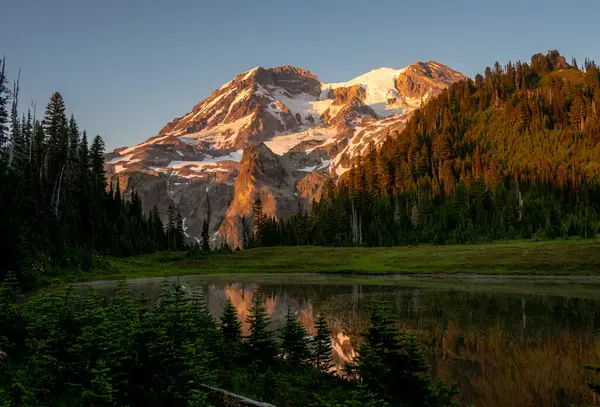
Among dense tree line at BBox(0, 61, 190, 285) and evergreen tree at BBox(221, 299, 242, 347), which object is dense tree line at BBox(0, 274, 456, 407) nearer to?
evergreen tree at BBox(221, 299, 242, 347)

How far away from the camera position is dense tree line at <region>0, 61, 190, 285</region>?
52.0 meters

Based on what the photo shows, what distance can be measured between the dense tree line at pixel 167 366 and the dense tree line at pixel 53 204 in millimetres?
35589

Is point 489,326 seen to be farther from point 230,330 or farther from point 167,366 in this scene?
point 167,366

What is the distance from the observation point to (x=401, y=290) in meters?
53.2

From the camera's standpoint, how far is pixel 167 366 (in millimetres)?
13000

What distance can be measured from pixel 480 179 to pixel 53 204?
111 m

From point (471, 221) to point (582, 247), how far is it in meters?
41.9

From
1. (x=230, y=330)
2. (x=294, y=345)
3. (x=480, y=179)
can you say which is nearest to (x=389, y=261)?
(x=480, y=179)

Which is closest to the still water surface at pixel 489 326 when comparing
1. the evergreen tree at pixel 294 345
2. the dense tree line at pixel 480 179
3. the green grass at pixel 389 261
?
the evergreen tree at pixel 294 345

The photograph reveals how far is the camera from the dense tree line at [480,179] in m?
109

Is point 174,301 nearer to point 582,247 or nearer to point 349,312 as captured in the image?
point 349,312

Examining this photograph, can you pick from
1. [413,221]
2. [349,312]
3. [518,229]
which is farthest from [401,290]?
[413,221]

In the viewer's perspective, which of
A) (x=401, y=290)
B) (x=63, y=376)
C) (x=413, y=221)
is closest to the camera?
(x=63, y=376)

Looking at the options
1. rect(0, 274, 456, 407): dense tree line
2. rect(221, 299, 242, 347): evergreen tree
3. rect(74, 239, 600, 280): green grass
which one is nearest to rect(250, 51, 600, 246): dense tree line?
rect(74, 239, 600, 280): green grass
